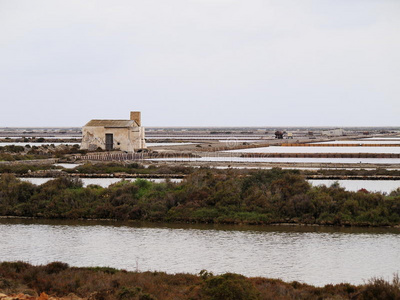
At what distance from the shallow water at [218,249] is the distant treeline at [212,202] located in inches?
32.4

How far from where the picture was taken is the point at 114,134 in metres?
42.4

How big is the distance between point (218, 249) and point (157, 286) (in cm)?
434

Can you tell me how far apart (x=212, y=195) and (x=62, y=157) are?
23450 millimetres

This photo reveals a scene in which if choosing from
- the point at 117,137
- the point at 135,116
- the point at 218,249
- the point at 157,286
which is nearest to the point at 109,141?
the point at 117,137

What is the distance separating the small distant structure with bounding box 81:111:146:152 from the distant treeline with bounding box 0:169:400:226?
67.1 ft

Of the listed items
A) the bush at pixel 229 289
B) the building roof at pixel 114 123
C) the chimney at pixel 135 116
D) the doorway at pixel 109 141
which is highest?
the chimney at pixel 135 116

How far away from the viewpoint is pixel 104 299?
8.66 meters

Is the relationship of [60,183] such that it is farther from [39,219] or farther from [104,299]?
[104,299]

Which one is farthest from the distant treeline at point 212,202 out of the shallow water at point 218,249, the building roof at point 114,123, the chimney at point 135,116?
the chimney at point 135,116

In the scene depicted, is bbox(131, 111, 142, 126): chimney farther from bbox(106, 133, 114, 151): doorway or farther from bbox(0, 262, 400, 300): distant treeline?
bbox(0, 262, 400, 300): distant treeline

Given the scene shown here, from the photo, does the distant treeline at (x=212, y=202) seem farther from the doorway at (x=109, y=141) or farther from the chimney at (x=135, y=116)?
the chimney at (x=135, y=116)

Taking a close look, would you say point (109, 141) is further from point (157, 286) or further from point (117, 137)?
point (157, 286)

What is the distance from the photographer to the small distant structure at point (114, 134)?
4182cm

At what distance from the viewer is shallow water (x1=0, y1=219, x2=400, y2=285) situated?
12109 millimetres
